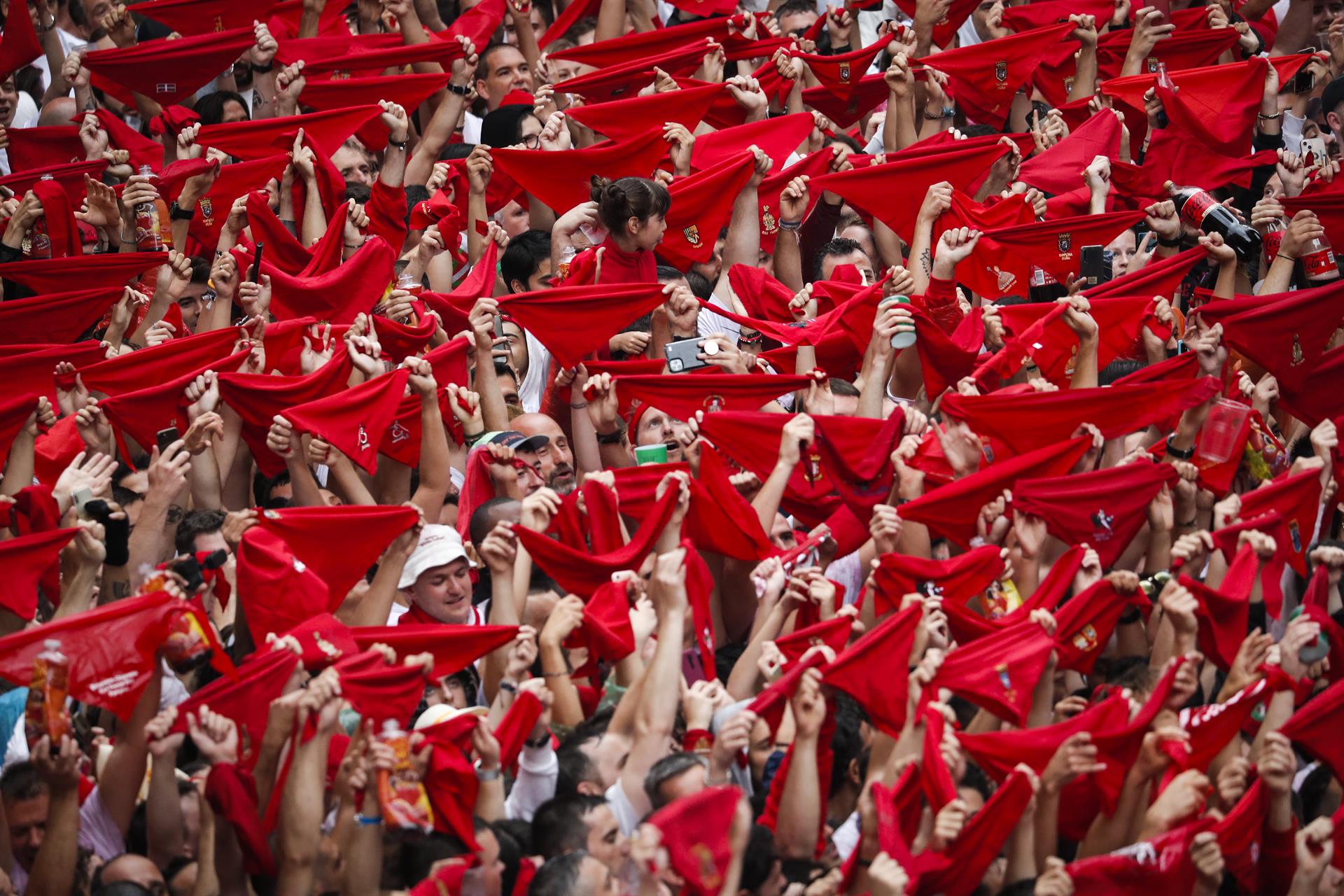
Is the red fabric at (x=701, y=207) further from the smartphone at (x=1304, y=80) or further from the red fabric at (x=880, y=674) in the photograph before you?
the smartphone at (x=1304, y=80)

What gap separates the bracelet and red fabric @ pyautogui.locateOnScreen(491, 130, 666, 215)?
267cm

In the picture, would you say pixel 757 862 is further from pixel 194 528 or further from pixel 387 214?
pixel 387 214

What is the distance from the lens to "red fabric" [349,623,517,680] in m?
5.64

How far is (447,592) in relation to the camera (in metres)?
6.19

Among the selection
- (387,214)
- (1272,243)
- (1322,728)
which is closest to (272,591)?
(387,214)

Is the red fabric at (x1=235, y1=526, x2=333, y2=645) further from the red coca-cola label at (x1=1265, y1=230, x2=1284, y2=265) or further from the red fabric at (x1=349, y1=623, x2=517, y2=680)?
the red coca-cola label at (x1=1265, y1=230, x2=1284, y2=265)

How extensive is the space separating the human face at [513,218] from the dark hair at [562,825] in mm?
4145

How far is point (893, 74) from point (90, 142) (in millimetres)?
3668

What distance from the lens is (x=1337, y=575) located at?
247 inches

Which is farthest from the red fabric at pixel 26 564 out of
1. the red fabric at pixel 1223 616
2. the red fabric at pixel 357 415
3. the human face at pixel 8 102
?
the human face at pixel 8 102

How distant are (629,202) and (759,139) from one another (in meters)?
1.46

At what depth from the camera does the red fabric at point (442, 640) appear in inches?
222

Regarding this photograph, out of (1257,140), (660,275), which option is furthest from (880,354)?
(1257,140)

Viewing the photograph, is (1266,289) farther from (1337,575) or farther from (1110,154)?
(1337,575)
